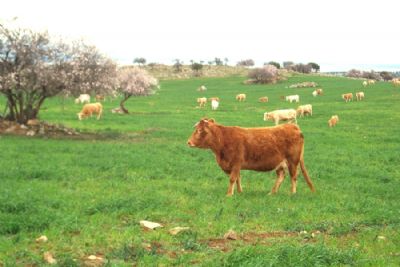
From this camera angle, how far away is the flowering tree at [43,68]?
25938 mm

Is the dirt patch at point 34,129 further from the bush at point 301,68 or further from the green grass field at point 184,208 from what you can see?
the bush at point 301,68

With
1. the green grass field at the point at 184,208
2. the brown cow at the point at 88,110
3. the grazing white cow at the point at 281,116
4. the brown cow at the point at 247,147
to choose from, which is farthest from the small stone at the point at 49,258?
the brown cow at the point at 88,110

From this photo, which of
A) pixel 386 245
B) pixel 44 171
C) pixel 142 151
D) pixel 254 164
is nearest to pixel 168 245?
pixel 386 245

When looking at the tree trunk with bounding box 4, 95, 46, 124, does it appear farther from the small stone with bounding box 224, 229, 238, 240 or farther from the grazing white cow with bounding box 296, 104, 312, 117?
the grazing white cow with bounding box 296, 104, 312, 117

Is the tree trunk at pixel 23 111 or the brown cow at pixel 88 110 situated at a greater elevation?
the tree trunk at pixel 23 111

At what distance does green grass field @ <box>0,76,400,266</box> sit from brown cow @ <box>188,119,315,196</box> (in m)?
0.84

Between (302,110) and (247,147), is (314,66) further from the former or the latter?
(247,147)

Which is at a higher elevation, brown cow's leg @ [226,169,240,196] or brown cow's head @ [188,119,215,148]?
brown cow's head @ [188,119,215,148]

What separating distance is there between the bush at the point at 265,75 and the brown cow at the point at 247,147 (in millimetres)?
92916

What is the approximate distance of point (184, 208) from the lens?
11719mm

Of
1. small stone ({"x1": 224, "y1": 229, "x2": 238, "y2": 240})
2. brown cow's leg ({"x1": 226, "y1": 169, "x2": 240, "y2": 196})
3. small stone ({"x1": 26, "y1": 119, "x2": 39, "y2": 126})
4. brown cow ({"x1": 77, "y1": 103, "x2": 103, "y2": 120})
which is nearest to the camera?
small stone ({"x1": 224, "y1": 229, "x2": 238, "y2": 240})

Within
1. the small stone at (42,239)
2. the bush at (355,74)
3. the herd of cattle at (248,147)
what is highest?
the herd of cattle at (248,147)

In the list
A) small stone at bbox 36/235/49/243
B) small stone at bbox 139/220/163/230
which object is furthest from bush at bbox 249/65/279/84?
small stone at bbox 36/235/49/243

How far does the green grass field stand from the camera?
8023 millimetres
